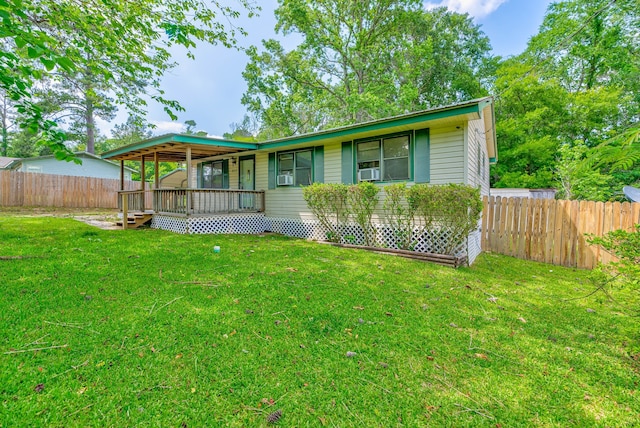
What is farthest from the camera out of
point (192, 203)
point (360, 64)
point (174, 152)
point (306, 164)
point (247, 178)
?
point (360, 64)

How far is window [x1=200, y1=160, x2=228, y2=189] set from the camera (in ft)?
39.6

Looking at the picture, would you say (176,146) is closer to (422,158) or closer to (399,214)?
(399,214)

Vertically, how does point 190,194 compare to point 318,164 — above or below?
below

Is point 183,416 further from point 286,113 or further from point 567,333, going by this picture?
point 286,113

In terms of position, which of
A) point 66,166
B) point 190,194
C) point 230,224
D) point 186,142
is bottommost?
point 230,224

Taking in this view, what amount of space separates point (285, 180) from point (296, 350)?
26.1 ft

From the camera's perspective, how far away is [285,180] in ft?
33.1

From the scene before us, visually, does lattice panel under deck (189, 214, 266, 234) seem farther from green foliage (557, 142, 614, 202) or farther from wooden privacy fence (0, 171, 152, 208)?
green foliage (557, 142, 614, 202)

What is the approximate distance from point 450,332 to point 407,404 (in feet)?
4.42

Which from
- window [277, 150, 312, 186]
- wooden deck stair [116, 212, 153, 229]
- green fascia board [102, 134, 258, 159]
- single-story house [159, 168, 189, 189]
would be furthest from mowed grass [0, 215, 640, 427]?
single-story house [159, 168, 189, 189]

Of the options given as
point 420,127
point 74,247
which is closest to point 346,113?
point 420,127

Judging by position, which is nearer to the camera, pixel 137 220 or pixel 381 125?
pixel 381 125

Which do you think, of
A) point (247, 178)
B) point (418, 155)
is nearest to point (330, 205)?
point (418, 155)

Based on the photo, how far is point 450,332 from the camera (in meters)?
3.05
